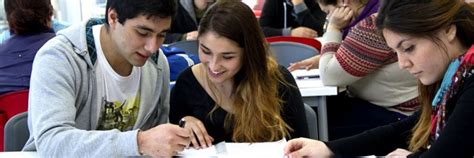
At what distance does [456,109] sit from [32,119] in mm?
981

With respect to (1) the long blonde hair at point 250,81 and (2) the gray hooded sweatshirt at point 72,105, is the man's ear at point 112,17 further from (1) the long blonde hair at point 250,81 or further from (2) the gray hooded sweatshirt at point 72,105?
(1) the long blonde hair at point 250,81

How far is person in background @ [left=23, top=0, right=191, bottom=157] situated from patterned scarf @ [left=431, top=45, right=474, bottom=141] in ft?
1.92

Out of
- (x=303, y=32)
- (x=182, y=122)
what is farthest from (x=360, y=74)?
(x=303, y=32)

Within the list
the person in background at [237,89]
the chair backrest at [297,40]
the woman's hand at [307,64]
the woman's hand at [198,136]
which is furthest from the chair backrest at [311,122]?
the chair backrest at [297,40]

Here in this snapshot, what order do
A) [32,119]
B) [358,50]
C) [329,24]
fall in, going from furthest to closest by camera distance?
[329,24]
[358,50]
[32,119]

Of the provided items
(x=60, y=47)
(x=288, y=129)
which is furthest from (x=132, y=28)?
(x=288, y=129)

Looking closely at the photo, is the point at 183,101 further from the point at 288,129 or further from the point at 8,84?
the point at 8,84

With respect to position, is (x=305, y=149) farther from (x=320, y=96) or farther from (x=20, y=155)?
(x=320, y=96)

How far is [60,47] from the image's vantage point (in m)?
1.54

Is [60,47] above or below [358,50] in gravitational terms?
above

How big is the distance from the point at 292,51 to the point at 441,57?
6.00 feet

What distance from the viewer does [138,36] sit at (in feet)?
5.29

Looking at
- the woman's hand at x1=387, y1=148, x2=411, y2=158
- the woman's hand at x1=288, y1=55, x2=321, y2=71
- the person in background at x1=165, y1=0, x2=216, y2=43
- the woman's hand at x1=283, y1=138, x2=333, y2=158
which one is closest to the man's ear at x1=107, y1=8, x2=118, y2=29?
the woman's hand at x1=283, y1=138, x2=333, y2=158

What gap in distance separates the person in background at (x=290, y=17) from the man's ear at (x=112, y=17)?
8.42 ft
